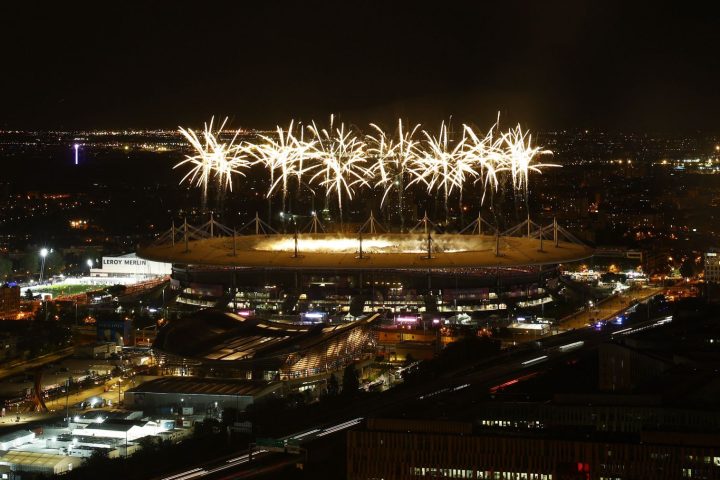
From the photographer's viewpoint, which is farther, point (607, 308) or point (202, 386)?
point (607, 308)

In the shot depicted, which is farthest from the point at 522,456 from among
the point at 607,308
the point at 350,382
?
the point at 607,308

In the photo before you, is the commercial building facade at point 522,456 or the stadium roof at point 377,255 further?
the stadium roof at point 377,255

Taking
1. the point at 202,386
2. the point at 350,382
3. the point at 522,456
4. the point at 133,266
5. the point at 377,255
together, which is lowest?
the point at 202,386

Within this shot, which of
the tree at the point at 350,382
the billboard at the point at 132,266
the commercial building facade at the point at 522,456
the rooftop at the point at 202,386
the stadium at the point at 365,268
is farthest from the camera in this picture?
the billboard at the point at 132,266

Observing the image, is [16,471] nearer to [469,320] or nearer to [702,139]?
[469,320]

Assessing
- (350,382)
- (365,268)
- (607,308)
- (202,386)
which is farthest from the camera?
(607,308)

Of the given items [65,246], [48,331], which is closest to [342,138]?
[48,331]

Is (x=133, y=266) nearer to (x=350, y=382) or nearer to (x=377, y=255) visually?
(x=377, y=255)

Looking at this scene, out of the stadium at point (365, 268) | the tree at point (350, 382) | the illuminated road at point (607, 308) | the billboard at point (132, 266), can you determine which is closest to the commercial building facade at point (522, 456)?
the tree at point (350, 382)

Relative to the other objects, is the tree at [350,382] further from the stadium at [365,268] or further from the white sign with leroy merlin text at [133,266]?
the white sign with leroy merlin text at [133,266]

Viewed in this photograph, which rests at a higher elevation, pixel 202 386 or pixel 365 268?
pixel 365 268
